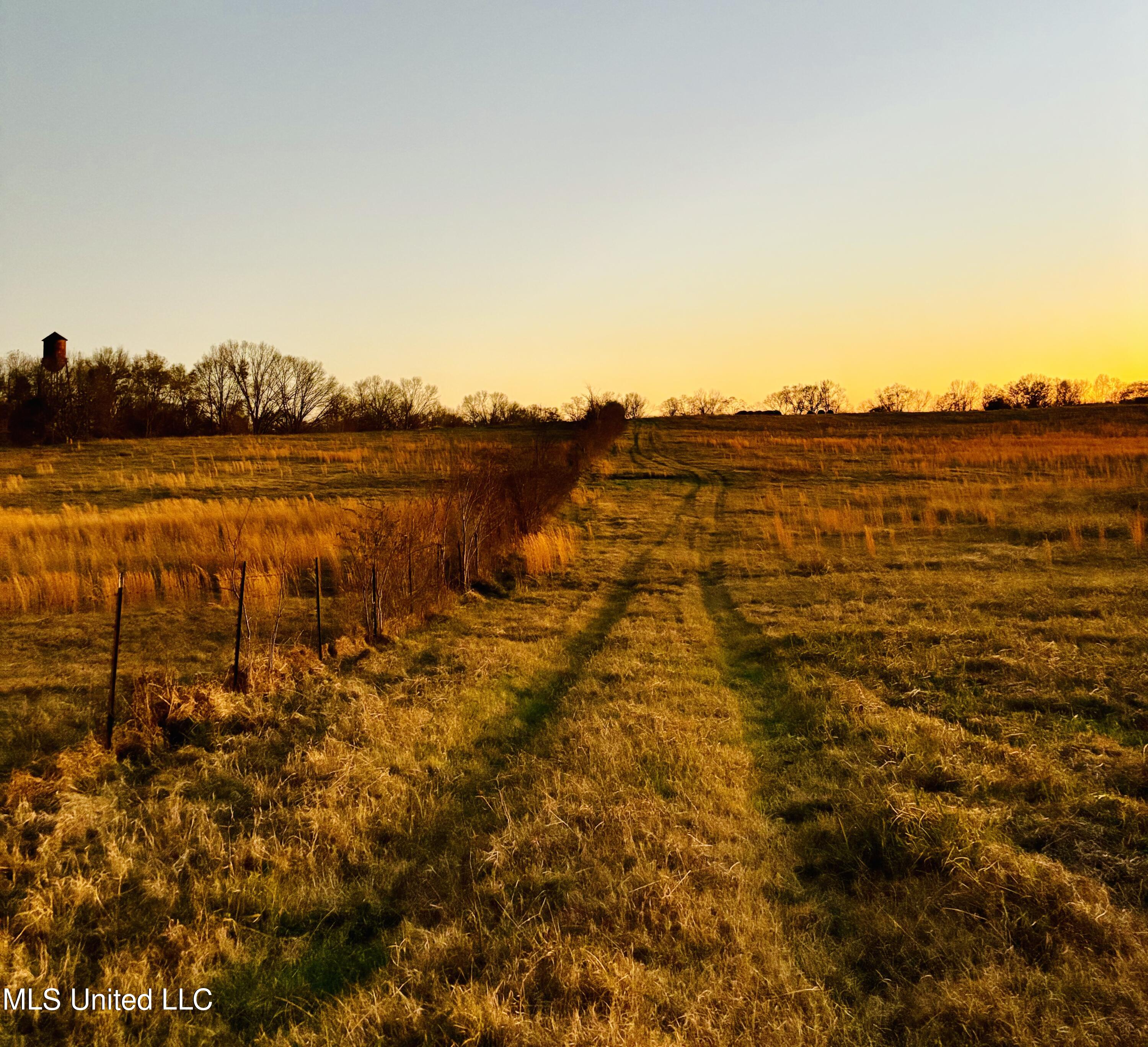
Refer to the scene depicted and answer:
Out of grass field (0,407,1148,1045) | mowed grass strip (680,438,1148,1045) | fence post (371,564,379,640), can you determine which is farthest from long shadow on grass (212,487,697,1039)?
fence post (371,564,379,640)

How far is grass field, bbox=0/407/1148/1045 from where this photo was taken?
10.5ft

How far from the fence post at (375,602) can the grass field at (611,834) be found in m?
0.64

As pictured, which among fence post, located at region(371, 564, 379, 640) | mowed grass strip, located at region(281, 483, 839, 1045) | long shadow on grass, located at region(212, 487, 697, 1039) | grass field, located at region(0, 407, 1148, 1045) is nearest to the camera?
mowed grass strip, located at region(281, 483, 839, 1045)

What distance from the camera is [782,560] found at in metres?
16.6

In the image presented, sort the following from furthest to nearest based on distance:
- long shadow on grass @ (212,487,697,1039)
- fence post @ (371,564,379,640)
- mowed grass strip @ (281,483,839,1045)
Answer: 1. fence post @ (371,564,379,640)
2. long shadow on grass @ (212,487,697,1039)
3. mowed grass strip @ (281,483,839,1045)

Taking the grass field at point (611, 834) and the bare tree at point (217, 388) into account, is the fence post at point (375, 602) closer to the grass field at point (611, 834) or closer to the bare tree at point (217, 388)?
the grass field at point (611, 834)

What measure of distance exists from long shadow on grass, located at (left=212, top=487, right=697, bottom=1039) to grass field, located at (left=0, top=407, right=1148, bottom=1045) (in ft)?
0.06

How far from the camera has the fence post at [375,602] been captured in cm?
991

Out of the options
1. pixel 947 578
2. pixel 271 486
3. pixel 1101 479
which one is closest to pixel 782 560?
pixel 947 578

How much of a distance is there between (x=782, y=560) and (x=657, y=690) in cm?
1001

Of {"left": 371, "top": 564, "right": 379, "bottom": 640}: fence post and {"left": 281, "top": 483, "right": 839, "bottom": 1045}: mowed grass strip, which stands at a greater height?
{"left": 371, "top": 564, "right": 379, "bottom": 640}: fence post

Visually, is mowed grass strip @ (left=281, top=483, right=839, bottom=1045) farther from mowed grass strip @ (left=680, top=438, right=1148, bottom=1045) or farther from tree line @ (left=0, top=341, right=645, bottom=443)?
tree line @ (left=0, top=341, right=645, bottom=443)

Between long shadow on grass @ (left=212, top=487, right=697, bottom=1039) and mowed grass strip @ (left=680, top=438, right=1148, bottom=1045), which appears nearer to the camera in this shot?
mowed grass strip @ (left=680, top=438, right=1148, bottom=1045)

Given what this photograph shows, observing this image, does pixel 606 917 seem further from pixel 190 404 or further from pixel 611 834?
pixel 190 404
